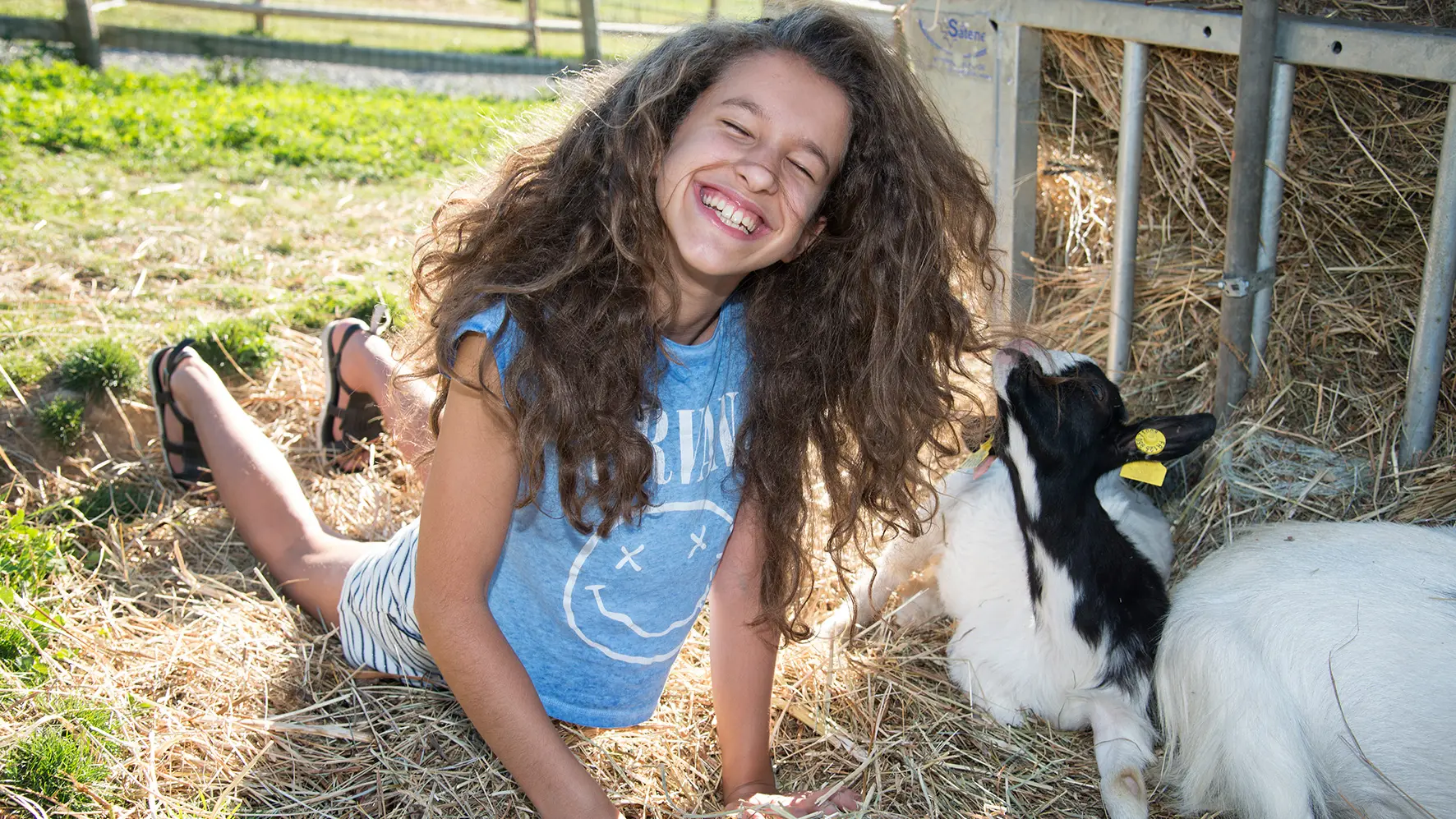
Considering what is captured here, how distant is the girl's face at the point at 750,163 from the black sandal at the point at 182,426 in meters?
2.15

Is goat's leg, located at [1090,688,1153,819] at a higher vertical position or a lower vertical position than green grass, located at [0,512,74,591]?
lower

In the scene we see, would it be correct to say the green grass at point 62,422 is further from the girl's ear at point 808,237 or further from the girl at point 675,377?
the girl's ear at point 808,237

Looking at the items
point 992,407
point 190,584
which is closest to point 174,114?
point 190,584

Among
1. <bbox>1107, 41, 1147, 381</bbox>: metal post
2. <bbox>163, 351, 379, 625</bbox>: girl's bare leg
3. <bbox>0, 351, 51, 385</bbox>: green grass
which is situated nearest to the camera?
<bbox>163, 351, 379, 625</bbox>: girl's bare leg

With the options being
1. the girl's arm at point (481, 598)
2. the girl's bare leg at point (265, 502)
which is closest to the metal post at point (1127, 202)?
the girl's arm at point (481, 598)

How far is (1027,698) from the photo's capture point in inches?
129

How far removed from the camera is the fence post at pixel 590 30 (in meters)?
11.4

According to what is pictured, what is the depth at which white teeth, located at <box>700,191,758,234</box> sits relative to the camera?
94.2 inches

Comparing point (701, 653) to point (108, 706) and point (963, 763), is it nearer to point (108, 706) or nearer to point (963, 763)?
point (963, 763)

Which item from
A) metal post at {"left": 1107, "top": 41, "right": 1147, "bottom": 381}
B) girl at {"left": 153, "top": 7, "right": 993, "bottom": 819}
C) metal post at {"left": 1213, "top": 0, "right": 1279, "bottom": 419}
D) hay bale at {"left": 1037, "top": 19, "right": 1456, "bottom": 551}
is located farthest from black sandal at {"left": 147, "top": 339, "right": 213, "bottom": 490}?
metal post at {"left": 1213, "top": 0, "right": 1279, "bottom": 419}

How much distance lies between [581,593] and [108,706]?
3.91 feet

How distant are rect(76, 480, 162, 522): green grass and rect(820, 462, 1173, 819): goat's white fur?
90.3 inches

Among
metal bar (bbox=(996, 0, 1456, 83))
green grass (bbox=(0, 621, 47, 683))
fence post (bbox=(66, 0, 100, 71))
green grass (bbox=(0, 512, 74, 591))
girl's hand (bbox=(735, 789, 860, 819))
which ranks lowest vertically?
girl's hand (bbox=(735, 789, 860, 819))

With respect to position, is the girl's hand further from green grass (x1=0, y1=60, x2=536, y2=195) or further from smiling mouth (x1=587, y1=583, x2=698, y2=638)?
green grass (x1=0, y1=60, x2=536, y2=195)
